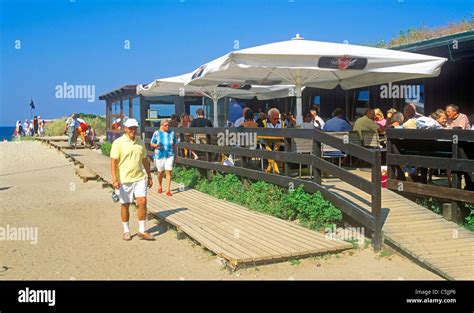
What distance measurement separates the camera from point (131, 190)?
7059mm

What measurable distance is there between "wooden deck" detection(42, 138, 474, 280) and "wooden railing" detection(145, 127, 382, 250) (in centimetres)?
31

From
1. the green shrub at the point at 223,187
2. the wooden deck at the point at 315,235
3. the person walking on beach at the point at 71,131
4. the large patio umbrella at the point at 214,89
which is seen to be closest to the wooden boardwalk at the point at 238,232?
the wooden deck at the point at 315,235

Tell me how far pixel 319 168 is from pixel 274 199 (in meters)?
1.29

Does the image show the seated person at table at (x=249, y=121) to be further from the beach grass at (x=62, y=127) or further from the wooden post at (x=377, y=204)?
the beach grass at (x=62, y=127)

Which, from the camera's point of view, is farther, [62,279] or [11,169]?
[11,169]

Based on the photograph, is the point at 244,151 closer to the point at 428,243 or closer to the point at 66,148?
the point at 428,243

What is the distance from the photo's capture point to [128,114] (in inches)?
926

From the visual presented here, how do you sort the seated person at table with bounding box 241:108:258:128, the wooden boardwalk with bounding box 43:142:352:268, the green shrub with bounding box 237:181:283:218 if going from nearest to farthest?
the wooden boardwalk with bounding box 43:142:352:268 < the green shrub with bounding box 237:181:283:218 < the seated person at table with bounding box 241:108:258:128

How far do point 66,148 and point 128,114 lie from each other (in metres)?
3.49

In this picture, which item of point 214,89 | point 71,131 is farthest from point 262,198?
point 71,131

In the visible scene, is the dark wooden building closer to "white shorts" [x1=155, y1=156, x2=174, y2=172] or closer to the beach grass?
"white shorts" [x1=155, y1=156, x2=174, y2=172]

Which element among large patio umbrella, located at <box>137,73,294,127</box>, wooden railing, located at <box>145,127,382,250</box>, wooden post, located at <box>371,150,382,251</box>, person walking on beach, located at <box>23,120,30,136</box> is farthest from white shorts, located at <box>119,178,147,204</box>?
person walking on beach, located at <box>23,120,30,136</box>

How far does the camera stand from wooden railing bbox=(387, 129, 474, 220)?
6.49 metres
